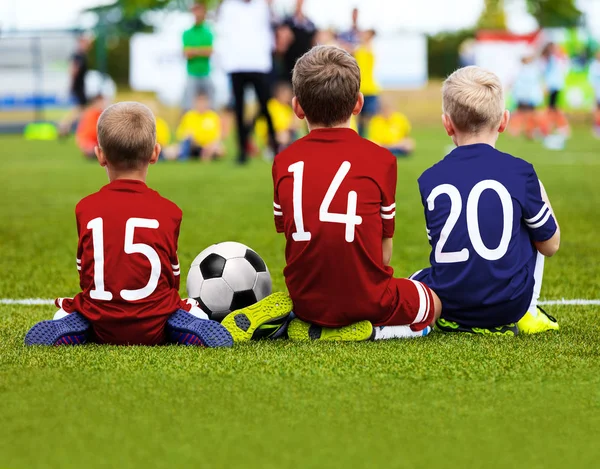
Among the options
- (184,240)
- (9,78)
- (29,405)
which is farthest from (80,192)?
(9,78)

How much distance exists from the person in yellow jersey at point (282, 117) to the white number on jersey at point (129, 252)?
1121 centimetres

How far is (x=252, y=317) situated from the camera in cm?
372

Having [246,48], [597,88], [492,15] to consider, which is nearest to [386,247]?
[246,48]

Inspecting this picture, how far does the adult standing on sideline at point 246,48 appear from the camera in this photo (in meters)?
12.6

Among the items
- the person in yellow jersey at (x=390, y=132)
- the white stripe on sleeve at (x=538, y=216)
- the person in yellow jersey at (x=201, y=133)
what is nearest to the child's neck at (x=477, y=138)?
the white stripe on sleeve at (x=538, y=216)

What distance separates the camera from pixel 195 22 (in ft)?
52.4

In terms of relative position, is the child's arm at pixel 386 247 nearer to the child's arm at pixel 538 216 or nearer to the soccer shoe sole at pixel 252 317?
the soccer shoe sole at pixel 252 317

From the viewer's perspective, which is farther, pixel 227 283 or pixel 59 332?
pixel 227 283

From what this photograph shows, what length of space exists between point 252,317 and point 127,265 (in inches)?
21.3

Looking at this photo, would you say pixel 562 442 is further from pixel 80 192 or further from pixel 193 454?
pixel 80 192

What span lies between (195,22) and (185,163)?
2880 mm

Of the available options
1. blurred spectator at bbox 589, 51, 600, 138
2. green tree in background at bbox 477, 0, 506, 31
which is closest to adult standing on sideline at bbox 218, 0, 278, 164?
blurred spectator at bbox 589, 51, 600, 138

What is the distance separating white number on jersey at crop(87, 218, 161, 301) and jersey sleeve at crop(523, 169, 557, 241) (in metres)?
1.47

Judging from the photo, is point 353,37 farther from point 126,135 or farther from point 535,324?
point 126,135
